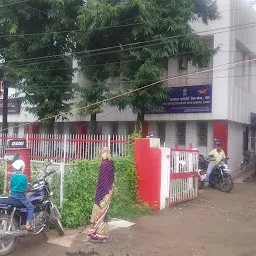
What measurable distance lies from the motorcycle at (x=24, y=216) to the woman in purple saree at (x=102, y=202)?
72 cm

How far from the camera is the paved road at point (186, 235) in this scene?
6363 millimetres

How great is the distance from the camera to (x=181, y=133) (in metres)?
17.5

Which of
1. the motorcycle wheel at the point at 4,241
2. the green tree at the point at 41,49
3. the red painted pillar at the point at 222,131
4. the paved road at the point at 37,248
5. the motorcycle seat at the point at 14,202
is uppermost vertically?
the green tree at the point at 41,49

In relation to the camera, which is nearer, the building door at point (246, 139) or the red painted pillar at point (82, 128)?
the building door at point (246, 139)

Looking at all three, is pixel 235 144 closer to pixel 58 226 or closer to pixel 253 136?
pixel 253 136

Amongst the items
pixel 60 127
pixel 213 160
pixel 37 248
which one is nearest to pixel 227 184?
pixel 213 160

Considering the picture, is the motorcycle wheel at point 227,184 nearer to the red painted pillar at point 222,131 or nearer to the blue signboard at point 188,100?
the red painted pillar at point 222,131

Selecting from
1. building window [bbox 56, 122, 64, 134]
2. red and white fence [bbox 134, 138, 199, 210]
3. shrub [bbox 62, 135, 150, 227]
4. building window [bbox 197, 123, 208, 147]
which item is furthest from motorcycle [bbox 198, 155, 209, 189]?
building window [bbox 56, 122, 64, 134]

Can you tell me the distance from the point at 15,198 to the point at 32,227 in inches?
22.0

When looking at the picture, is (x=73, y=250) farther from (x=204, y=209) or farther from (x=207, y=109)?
(x=207, y=109)

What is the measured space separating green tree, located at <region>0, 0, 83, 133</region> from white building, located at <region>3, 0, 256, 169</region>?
9.13ft

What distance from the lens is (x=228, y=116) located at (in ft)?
51.6

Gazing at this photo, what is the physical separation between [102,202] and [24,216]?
1275 millimetres

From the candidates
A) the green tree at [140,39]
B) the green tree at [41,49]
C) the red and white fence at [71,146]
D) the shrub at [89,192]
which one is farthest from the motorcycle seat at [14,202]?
the green tree at [41,49]
